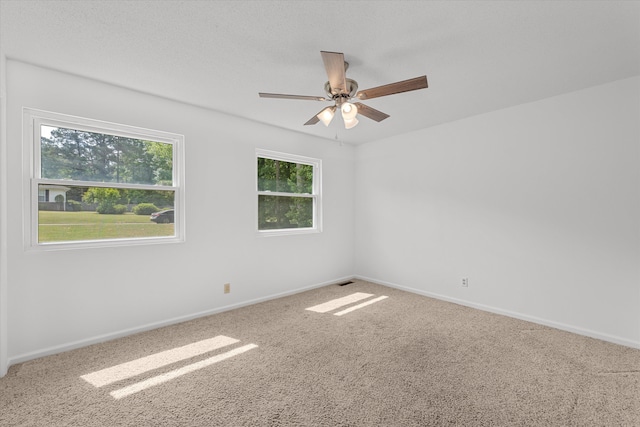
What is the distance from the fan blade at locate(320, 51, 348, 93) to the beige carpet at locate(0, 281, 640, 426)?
6.92ft

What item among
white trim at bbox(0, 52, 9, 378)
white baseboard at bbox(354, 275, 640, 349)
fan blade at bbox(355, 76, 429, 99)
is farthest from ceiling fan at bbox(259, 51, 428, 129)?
white baseboard at bbox(354, 275, 640, 349)

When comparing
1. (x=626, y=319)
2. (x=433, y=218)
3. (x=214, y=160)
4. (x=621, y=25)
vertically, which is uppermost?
(x=621, y=25)

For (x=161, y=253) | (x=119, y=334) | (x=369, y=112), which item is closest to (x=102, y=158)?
(x=161, y=253)

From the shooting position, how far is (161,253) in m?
2.95

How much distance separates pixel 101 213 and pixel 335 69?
2.49 metres

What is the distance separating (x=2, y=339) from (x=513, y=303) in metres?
4.63

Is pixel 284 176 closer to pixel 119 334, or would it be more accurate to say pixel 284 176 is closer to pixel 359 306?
pixel 359 306

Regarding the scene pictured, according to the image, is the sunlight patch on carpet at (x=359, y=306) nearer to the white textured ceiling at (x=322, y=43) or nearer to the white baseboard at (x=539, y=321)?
the white baseboard at (x=539, y=321)

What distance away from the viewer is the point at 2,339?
2049 mm

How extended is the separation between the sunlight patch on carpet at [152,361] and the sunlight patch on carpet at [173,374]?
144 mm

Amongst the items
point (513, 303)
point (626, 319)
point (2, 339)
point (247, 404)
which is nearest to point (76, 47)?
point (2, 339)

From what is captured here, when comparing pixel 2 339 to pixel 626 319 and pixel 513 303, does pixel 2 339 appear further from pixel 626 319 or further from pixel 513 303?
pixel 626 319

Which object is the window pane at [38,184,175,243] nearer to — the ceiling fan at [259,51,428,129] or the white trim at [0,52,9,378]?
the white trim at [0,52,9,378]

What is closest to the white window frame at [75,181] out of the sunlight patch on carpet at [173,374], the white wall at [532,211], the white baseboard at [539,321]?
the sunlight patch on carpet at [173,374]
